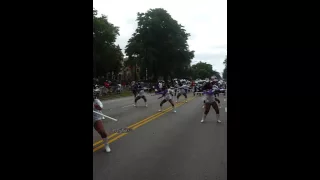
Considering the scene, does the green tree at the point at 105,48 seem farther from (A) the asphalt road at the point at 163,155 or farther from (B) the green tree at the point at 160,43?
(A) the asphalt road at the point at 163,155

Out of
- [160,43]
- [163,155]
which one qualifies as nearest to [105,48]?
[160,43]

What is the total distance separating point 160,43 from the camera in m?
64.8

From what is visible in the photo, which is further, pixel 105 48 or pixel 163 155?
pixel 105 48

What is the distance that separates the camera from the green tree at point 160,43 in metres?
63.1

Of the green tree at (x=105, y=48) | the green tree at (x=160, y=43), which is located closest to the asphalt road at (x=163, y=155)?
the green tree at (x=105, y=48)

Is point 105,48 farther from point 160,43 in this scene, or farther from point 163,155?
point 163,155

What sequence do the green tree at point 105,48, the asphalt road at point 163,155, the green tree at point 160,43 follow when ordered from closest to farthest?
the asphalt road at point 163,155 < the green tree at point 105,48 < the green tree at point 160,43
